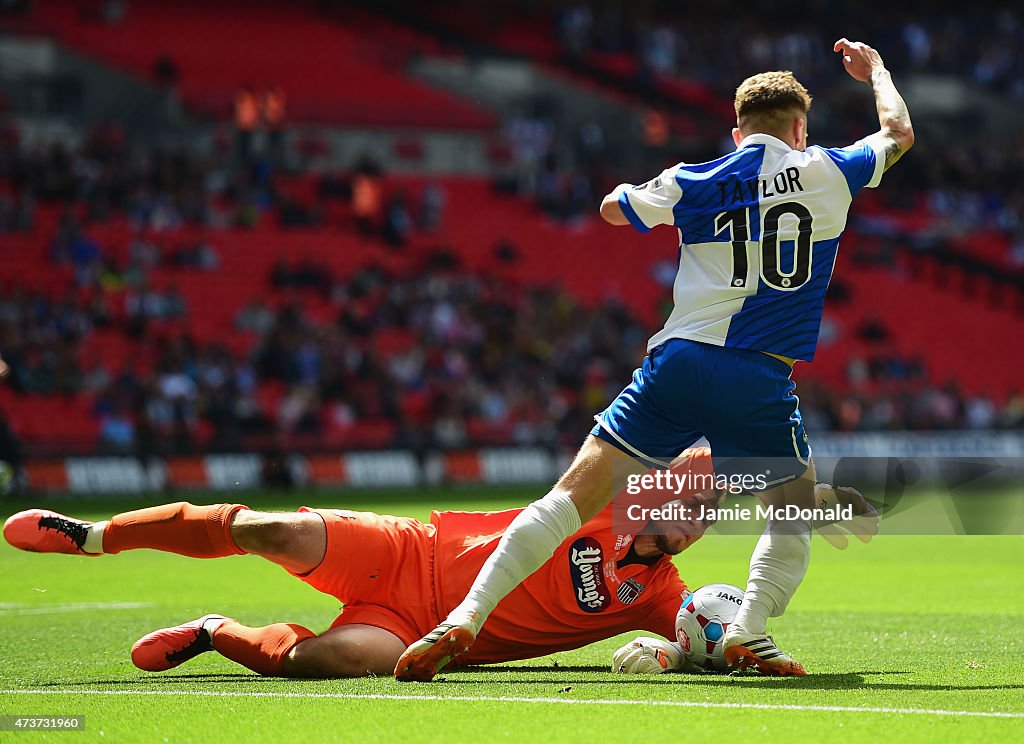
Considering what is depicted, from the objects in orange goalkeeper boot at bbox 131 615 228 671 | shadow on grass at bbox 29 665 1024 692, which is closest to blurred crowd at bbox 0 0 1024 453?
orange goalkeeper boot at bbox 131 615 228 671

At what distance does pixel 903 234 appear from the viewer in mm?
34750

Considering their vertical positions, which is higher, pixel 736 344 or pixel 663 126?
pixel 663 126

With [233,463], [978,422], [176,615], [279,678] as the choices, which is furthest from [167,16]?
[279,678]

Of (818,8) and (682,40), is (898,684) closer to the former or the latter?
(682,40)

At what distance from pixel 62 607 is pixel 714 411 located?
5.64 meters

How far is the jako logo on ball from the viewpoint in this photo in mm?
5980

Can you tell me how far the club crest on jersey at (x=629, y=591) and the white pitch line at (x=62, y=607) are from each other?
450cm

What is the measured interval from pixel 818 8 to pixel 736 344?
125 ft

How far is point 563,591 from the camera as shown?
6.00 m

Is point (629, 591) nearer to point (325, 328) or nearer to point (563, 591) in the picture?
point (563, 591)

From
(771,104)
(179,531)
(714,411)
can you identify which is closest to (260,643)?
(179,531)

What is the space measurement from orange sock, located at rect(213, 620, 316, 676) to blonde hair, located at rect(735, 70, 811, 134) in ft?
9.04

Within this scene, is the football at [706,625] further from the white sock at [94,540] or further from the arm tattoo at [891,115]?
the white sock at [94,540]

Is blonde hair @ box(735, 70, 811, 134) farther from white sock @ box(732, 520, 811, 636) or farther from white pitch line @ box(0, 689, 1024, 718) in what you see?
white pitch line @ box(0, 689, 1024, 718)
